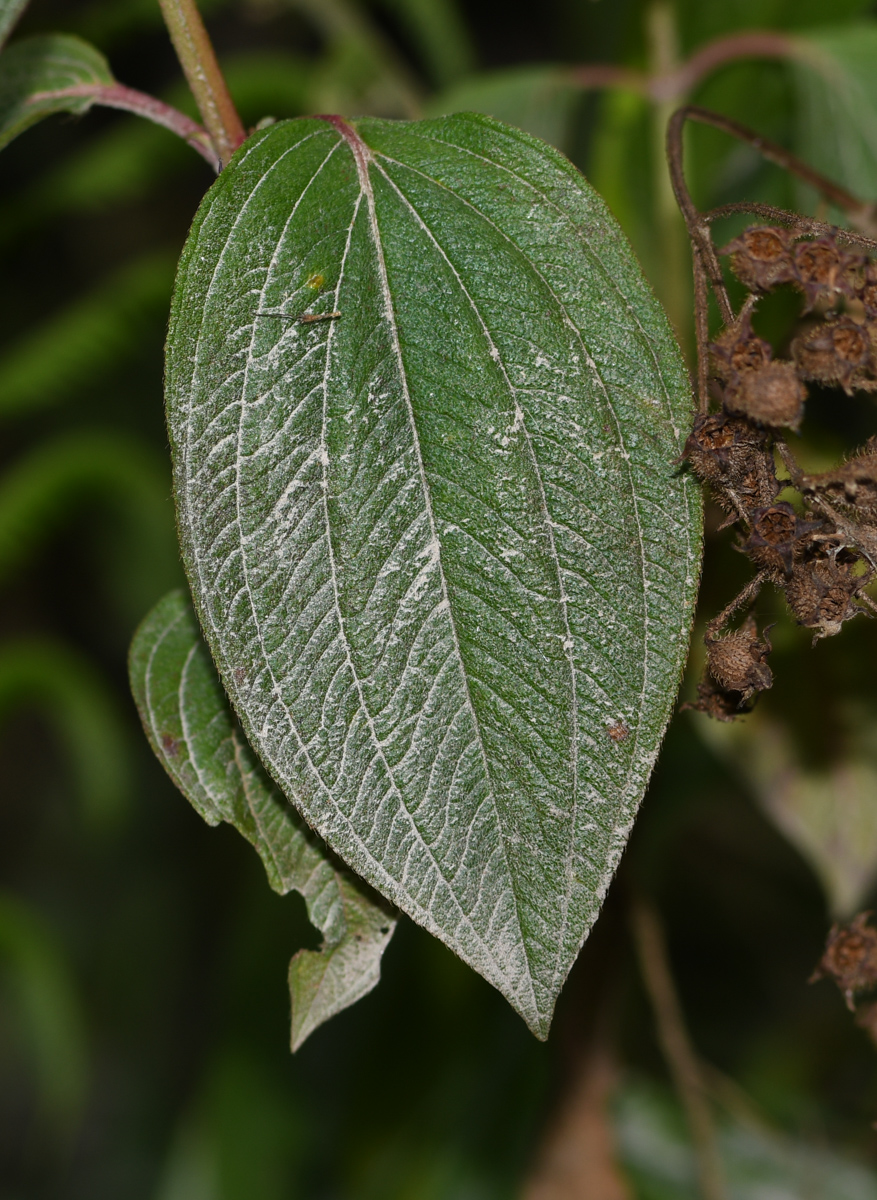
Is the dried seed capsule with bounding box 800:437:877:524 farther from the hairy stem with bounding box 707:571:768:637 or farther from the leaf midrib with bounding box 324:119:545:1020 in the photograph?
the leaf midrib with bounding box 324:119:545:1020

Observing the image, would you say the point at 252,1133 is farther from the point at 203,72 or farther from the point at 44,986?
the point at 203,72

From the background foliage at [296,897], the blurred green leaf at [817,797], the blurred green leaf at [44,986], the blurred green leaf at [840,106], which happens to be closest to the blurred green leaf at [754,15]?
the background foliage at [296,897]

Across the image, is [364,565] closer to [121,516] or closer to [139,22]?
[139,22]

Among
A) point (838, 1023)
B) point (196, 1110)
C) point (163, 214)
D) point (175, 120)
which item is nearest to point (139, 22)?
point (163, 214)

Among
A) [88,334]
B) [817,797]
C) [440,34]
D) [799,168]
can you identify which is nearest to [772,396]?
A: [799,168]

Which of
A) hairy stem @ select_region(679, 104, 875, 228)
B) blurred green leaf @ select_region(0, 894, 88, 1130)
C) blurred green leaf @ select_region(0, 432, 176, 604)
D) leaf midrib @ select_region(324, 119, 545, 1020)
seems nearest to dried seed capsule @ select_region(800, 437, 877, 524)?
leaf midrib @ select_region(324, 119, 545, 1020)

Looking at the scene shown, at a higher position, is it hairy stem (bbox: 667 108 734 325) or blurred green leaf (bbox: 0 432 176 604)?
blurred green leaf (bbox: 0 432 176 604)
